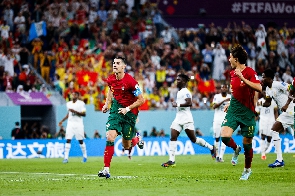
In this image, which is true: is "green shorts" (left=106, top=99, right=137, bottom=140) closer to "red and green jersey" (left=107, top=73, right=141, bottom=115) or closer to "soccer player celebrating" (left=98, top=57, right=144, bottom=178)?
"soccer player celebrating" (left=98, top=57, right=144, bottom=178)

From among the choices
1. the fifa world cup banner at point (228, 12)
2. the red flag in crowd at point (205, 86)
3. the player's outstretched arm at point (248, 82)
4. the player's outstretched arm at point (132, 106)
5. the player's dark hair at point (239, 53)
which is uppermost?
the fifa world cup banner at point (228, 12)

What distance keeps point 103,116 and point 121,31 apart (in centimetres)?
630

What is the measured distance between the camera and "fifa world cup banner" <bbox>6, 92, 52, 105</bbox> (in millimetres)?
34906

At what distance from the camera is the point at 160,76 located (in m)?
39.3

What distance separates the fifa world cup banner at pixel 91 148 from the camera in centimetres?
3174

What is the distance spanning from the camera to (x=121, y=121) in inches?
654

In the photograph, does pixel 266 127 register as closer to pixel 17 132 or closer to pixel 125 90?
pixel 125 90

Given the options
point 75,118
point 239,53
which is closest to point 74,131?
point 75,118

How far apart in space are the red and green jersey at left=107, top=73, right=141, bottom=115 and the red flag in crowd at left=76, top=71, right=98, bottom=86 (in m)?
19.3

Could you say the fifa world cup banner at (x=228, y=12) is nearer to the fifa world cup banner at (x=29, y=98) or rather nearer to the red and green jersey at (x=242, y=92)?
the fifa world cup banner at (x=29, y=98)

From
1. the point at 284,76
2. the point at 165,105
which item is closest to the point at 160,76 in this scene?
the point at 165,105

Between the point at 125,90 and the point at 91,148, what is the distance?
17.1 m

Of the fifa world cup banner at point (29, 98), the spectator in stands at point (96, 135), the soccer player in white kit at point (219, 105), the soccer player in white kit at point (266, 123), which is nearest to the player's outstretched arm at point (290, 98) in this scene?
the soccer player in white kit at point (219, 105)

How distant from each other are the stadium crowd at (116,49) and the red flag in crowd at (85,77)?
0.17 ft
